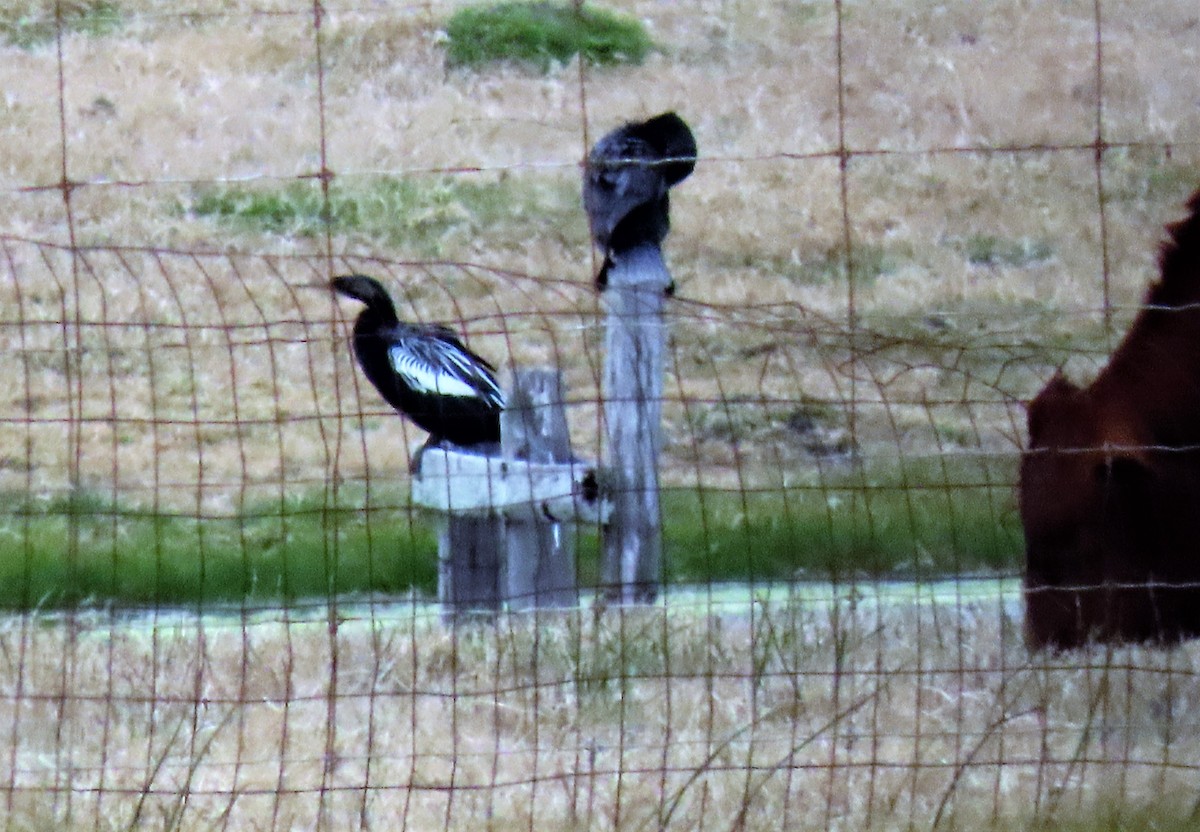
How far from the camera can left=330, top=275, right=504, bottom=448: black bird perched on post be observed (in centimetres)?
589

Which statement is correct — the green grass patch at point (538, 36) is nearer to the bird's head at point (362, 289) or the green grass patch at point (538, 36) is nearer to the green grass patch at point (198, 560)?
the green grass patch at point (198, 560)

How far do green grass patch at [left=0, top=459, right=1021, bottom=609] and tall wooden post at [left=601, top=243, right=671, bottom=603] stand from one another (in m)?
0.62

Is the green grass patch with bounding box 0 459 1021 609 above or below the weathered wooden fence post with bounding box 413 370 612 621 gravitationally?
below

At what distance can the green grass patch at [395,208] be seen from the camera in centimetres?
1062

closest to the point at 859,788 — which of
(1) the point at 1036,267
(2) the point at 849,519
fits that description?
(2) the point at 849,519

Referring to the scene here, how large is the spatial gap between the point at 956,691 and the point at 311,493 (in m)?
3.78

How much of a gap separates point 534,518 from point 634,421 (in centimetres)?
41

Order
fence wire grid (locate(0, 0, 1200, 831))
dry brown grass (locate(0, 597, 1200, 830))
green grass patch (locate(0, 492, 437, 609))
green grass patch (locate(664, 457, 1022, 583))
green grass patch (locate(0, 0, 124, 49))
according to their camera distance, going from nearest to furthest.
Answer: dry brown grass (locate(0, 597, 1200, 830)), fence wire grid (locate(0, 0, 1200, 831)), green grass patch (locate(0, 492, 437, 609)), green grass patch (locate(664, 457, 1022, 583)), green grass patch (locate(0, 0, 124, 49))

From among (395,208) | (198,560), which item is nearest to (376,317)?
(198,560)

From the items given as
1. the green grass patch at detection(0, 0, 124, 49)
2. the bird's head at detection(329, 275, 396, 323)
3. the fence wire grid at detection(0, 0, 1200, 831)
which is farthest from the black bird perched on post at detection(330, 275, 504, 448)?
the green grass patch at detection(0, 0, 124, 49)

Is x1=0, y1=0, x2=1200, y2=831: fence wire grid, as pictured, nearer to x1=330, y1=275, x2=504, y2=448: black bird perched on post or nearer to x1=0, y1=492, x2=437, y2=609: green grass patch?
x1=0, y1=492, x2=437, y2=609: green grass patch

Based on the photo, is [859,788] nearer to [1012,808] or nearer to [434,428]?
[1012,808]

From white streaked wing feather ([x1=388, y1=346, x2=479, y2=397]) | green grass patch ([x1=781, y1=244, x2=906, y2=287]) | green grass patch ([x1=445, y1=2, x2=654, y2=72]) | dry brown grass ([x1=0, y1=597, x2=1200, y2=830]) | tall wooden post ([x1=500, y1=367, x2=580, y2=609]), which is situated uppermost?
green grass patch ([x1=445, y1=2, x2=654, y2=72])

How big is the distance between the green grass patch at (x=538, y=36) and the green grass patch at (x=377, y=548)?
14.6 feet
